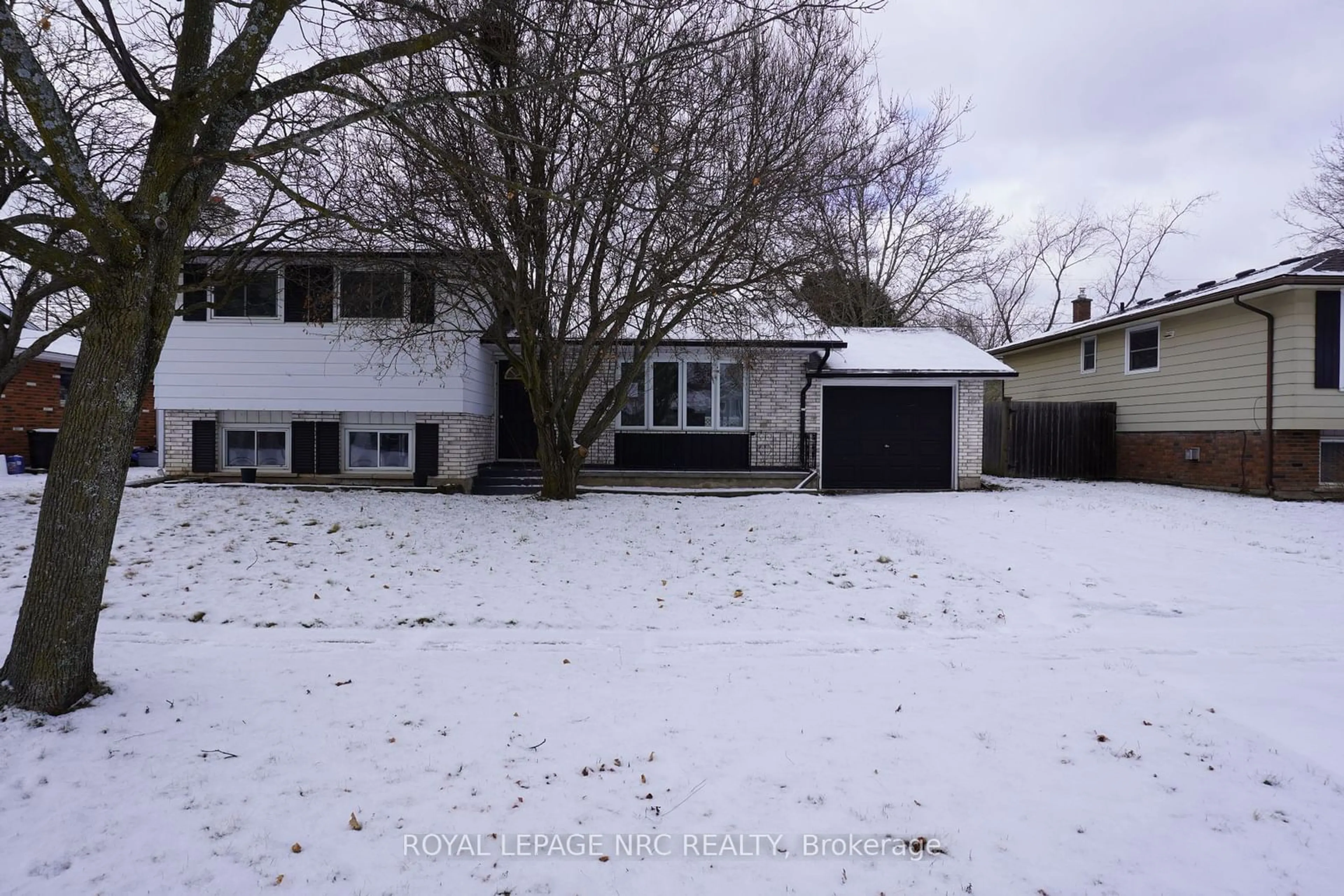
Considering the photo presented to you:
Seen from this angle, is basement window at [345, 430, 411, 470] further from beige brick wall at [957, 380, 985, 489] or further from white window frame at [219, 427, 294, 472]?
beige brick wall at [957, 380, 985, 489]

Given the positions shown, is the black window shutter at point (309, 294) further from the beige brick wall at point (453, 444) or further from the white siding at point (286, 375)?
the beige brick wall at point (453, 444)

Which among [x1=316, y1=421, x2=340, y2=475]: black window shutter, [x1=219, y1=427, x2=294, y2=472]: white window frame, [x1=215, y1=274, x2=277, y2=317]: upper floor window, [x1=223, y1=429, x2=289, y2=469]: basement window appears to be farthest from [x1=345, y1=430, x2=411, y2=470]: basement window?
[x1=215, y1=274, x2=277, y2=317]: upper floor window

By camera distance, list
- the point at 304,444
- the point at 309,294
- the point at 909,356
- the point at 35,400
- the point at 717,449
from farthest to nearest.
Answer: the point at 35,400 < the point at 909,356 < the point at 717,449 < the point at 304,444 < the point at 309,294

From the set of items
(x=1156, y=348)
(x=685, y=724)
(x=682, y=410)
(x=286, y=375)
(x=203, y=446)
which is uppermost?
(x=1156, y=348)

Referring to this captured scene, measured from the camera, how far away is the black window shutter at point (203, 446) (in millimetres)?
13469

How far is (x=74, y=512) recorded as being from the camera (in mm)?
4156

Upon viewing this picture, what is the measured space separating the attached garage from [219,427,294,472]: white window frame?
10.5 metres

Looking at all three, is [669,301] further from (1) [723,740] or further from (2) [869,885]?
(2) [869,885]

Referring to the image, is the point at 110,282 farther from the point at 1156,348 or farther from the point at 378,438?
the point at 1156,348

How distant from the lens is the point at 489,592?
6.99 metres

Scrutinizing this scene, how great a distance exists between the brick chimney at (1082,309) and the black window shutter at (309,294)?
21504mm

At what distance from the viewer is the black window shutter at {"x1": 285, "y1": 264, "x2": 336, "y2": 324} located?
41.4ft

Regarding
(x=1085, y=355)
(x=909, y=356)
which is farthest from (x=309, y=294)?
(x=1085, y=355)

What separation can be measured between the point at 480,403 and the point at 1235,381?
15047mm
